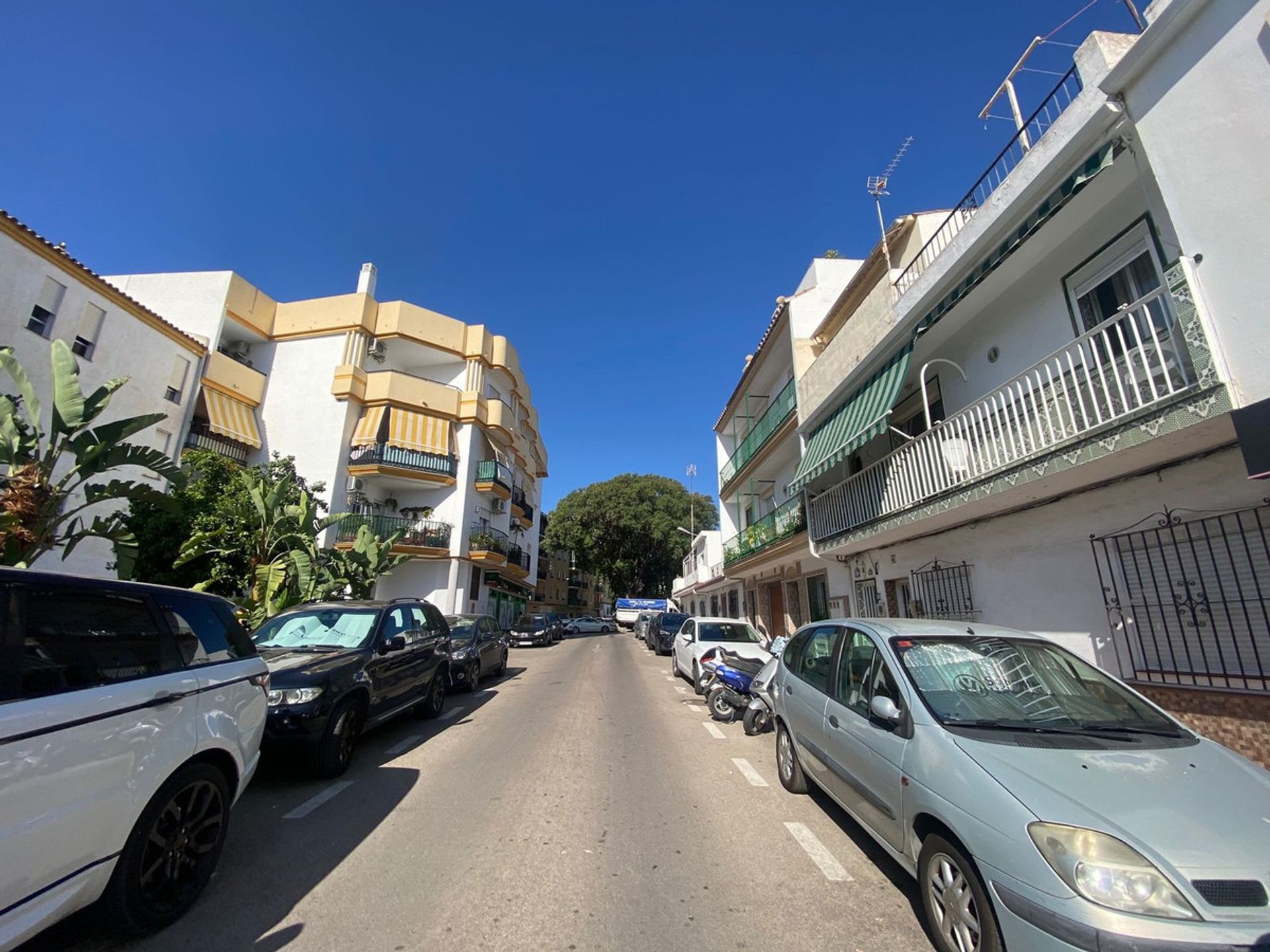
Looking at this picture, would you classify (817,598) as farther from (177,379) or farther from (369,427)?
(177,379)

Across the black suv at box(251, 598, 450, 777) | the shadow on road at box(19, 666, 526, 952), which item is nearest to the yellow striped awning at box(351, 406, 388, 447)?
the black suv at box(251, 598, 450, 777)

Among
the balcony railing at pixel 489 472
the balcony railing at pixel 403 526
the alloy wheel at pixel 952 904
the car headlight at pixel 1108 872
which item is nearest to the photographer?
the car headlight at pixel 1108 872

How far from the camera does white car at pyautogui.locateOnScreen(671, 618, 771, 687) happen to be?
36.9 ft

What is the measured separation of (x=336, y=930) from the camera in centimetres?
289

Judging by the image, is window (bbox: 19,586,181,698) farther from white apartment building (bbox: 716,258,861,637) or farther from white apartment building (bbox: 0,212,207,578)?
white apartment building (bbox: 0,212,207,578)

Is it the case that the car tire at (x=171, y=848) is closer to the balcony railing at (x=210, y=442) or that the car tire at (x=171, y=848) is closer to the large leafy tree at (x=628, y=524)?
the balcony railing at (x=210, y=442)

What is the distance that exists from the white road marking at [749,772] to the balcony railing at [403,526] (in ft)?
62.9

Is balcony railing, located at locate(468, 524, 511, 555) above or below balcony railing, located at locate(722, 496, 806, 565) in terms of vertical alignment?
above

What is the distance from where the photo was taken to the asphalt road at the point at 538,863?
2.89m

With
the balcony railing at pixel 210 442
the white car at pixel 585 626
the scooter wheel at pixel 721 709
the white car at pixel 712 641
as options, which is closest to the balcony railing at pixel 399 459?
the balcony railing at pixel 210 442

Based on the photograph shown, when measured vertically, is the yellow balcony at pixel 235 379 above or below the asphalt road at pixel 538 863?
above

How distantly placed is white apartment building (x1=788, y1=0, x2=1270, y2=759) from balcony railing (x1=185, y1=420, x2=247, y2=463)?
22.3m

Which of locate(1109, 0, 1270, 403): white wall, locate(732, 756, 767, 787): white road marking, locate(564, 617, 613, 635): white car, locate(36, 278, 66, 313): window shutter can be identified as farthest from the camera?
locate(564, 617, 613, 635): white car

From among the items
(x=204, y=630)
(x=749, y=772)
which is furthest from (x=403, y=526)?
(x=204, y=630)
